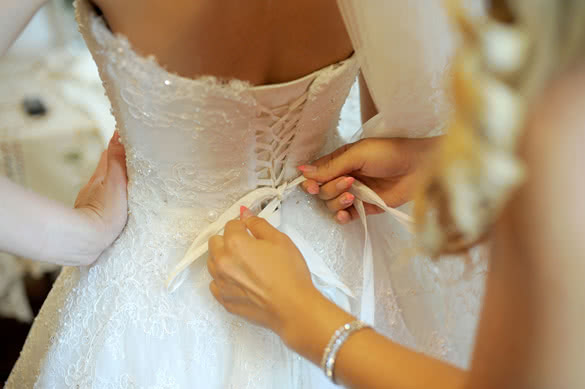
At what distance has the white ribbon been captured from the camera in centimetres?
74

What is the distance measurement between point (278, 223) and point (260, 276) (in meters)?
0.16

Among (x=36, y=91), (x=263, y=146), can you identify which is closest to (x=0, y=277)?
(x=36, y=91)

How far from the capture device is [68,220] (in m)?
0.72

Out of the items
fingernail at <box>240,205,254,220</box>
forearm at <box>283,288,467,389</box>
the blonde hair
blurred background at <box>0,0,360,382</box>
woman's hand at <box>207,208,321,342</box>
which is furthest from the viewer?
blurred background at <box>0,0,360,382</box>

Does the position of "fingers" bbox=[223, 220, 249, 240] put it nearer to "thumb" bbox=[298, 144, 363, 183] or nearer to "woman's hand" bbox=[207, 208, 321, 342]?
"woman's hand" bbox=[207, 208, 321, 342]

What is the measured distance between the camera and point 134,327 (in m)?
0.75

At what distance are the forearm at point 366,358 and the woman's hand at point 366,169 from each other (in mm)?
229

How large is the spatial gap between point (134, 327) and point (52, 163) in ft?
5.14

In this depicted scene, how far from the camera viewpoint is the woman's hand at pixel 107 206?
77 centimetres

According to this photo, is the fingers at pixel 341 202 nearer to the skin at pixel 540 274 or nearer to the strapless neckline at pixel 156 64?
the strapless neckline at pixel 156 64

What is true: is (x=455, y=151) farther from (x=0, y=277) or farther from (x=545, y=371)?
(x=0, y=277)

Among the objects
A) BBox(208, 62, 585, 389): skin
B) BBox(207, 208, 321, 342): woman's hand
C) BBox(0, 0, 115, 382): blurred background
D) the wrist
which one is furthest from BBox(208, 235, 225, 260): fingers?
BBox(0, 0, 115, 382): blurred background

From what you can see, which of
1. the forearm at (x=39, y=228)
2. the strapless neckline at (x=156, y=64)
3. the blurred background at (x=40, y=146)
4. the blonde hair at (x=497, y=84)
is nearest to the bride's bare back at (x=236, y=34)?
the strapless neckline at (x=156, y=64)

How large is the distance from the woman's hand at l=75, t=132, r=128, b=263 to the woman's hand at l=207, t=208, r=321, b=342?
18 cm
